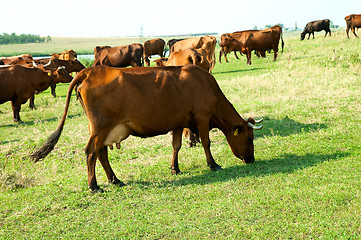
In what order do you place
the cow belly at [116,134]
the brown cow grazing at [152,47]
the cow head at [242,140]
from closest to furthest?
the cow belly at [116,134]
the cow head at [242,140]
the brown cow grazing at [152,47]

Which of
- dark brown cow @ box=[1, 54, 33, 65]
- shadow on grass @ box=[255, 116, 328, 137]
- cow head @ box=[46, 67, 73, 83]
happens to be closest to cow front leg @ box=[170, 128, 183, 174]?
shadow on grass @ box=[255, 116, 328, 137]

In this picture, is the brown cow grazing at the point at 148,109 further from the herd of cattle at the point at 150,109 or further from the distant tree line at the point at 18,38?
the distant tree line at the point at 18,38

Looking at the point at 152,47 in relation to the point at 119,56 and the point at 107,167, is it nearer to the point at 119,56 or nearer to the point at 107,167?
the point at 119,56

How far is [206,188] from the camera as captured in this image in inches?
233

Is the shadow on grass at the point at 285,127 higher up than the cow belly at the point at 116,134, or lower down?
lower down

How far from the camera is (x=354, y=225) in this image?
4434mm

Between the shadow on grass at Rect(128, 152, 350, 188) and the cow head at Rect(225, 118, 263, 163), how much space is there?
18cm

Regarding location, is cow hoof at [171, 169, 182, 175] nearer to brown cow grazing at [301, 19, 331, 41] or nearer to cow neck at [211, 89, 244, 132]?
cow neck at [211, 89, 244, 132]

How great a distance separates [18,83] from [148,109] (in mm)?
8551

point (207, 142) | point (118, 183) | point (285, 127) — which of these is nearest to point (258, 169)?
point (207, 142)

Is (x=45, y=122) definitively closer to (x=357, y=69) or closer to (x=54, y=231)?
(x=54, y=231)

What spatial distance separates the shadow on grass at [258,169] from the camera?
6273 mm

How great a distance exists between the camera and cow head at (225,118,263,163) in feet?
22.6

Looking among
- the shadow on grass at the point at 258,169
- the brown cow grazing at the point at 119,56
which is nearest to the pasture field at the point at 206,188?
the shadow on grass at the point at 258,169
